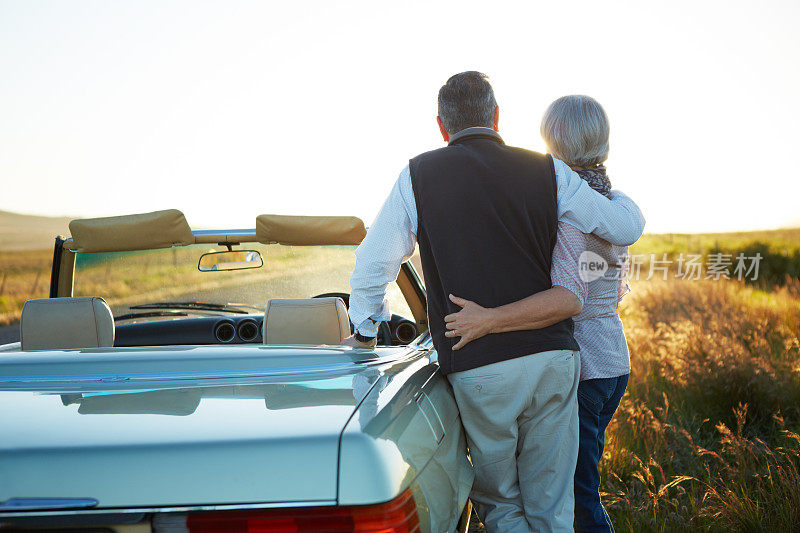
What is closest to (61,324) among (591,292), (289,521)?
(289,521)

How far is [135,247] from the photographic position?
3248 mm

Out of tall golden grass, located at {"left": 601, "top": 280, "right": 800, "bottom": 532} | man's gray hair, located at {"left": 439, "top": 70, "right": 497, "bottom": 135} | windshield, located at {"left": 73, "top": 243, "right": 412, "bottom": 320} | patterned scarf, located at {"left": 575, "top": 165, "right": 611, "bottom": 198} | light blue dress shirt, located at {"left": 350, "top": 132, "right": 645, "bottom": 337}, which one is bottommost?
tall golden grass, located at {"left": 601, "top": 280, "right": 800, "bottom": 532}

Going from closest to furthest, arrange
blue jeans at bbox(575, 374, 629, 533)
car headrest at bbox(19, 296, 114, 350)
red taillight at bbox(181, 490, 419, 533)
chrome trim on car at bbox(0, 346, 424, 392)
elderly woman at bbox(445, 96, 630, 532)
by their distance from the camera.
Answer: red taillight at bbox(181, 490, 419, 533), chrome trim on car at bbox(0, 346, 424, 392), elderly woman at bbox(445, 96, 630, 532), blue jeans at bbox(575, 374, 629, 533), car headrest at bbox(19, 296, 114, 350)

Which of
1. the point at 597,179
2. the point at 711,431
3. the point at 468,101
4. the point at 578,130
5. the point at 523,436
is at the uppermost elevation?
the point at 468,101

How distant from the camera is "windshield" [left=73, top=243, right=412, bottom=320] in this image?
363 centimetres

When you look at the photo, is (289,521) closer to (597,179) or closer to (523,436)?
(523,436)

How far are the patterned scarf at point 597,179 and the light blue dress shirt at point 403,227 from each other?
0.42 ft

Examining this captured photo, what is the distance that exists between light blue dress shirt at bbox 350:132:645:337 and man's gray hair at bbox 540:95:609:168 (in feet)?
0.77

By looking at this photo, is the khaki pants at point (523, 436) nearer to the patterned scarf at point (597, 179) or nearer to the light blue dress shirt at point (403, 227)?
the light blue dress shirt at point (403, 227)

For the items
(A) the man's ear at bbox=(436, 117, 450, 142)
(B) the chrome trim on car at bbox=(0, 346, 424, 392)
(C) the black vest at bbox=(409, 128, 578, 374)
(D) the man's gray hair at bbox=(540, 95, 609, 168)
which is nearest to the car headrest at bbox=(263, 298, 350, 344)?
(C) the black vest at bbox=(409, 128, 578, 374)

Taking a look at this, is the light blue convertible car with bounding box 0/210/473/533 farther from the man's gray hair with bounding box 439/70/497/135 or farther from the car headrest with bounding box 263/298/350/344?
the man's gray hair with bounding box 439/70/497/135

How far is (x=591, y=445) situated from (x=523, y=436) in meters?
0.47

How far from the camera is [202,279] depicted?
3783 millimetres

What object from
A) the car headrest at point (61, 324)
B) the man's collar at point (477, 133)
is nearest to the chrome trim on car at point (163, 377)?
the car headrest at point (61, 324)
